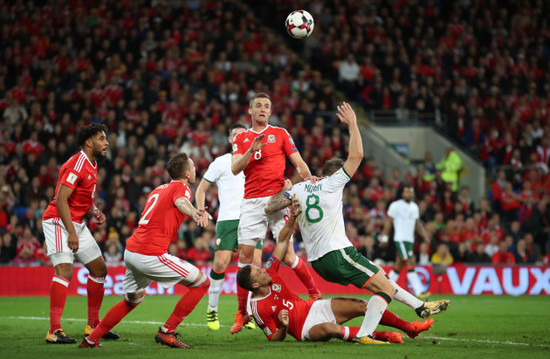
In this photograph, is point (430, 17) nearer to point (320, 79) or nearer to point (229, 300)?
point (320, 79)

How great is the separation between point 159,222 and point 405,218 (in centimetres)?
952

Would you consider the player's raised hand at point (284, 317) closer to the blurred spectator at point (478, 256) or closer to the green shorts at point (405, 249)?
the green shorts at point (405, 249)

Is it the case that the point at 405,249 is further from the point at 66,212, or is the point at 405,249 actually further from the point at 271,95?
the point at 66,212

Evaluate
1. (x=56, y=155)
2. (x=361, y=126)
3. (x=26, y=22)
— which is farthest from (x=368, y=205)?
(x=26, y=22)

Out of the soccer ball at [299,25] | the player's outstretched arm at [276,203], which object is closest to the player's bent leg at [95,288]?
the player's outstretched arm at [276,203]

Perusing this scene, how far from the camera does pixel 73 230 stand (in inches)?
360

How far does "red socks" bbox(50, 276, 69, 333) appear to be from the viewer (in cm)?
924

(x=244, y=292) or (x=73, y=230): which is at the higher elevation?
(x=73, y=230)

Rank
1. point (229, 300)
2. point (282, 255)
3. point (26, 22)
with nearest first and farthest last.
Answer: point (282, 255)
point (229, 300)
point (26, 22)

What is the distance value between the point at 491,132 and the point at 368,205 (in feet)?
20.5

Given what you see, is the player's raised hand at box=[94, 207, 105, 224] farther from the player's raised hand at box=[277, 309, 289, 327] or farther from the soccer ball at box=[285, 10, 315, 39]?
the soccer ball at box=[285, 10, 315, 39]

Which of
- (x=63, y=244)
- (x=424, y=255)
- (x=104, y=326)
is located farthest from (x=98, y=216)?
(x=424, y=255)

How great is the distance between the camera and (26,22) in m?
24.3

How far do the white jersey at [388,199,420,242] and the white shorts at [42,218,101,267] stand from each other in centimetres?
907
